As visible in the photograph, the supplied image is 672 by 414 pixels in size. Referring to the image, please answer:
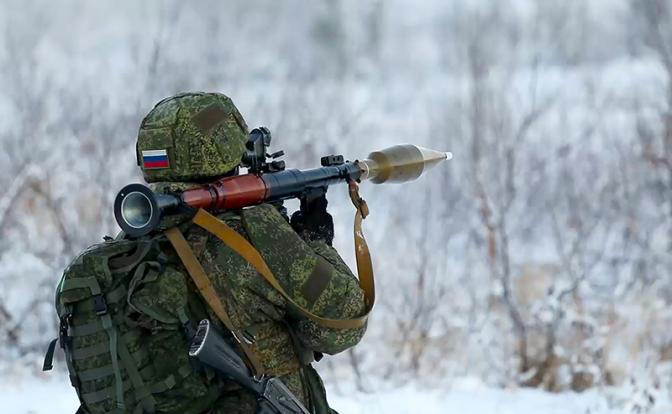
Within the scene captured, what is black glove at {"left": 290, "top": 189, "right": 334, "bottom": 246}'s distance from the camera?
2566 millimetres

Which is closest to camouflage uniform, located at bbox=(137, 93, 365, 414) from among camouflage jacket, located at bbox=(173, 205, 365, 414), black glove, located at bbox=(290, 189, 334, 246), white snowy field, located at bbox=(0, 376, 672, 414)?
camouflage jacket, located at bbox=(173, 205, 365, 414)

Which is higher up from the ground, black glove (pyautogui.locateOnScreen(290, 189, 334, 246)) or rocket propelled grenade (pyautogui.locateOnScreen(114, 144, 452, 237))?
rocket propelled grenade (pyautogui.locateOnScreen(114, 144, 452, 237))

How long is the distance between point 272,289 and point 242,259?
0.10 meters

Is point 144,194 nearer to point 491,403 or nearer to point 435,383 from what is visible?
point 491,403

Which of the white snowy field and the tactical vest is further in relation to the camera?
the white snowy field

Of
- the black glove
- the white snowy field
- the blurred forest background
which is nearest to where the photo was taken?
the black glove

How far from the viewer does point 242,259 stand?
2268 mm

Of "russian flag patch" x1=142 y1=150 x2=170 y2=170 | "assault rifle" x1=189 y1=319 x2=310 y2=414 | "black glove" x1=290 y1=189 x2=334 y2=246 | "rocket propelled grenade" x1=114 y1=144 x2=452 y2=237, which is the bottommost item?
"assault rifle" x1=189 y1=319 x2=310 y2=414

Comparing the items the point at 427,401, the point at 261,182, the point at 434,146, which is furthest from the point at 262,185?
the point at 434,146

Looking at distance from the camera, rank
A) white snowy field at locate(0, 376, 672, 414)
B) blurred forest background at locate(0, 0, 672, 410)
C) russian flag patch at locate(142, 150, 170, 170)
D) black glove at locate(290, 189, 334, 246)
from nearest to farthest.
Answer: russian flag patch at locate(142, 150, 170, 170)
black glove at locate(290, 189, 334, 246)
white snowy field at locate(0, 376, 672, 414)
blurred forest background at locate(0, 0, 672, 410)

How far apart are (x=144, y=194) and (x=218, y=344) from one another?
392 millimetres

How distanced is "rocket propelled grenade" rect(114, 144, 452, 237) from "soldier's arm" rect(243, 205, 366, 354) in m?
0.07

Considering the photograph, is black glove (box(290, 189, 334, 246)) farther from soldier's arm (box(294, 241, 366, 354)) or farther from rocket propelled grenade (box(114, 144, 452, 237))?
soldier's arm (box(294, 241, 366, 354))

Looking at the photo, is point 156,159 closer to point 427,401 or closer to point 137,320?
point 137,320
